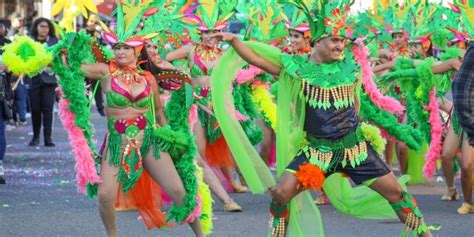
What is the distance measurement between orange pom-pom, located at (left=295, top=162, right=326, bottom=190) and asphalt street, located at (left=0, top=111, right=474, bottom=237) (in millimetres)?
1789

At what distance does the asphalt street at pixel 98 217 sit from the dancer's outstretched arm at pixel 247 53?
1.91 meters

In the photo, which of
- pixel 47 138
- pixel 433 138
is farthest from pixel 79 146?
pixel 47 138

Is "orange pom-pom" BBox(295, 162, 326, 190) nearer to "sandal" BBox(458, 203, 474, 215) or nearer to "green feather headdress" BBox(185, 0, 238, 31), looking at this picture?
"sandal" BBox(458, 203, 474, 215)

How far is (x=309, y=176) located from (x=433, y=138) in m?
4.59

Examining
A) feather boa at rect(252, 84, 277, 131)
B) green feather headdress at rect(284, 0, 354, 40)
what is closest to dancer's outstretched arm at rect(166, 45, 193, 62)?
feather boa at rect(252, 84, 277, 131)

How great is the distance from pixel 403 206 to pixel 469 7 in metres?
2.31

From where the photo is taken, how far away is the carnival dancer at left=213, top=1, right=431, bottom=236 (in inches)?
310

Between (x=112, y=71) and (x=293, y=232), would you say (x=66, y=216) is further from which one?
(x=293, y=232)

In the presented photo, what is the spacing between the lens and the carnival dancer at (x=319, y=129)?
25.9 feet

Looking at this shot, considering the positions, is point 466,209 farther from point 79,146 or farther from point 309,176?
point 79,146

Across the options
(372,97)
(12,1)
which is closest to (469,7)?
(372,97)

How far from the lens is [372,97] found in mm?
10578

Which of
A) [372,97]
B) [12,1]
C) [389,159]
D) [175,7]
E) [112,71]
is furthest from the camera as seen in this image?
[12,1]

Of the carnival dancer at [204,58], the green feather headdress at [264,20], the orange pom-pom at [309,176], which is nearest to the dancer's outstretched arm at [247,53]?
the orange pom-pom at [309,176]
